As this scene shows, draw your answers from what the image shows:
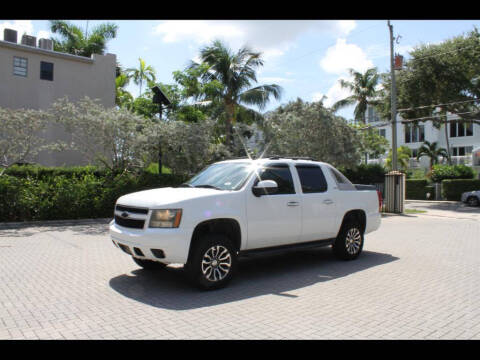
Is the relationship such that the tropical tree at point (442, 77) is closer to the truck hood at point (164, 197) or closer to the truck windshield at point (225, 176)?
the truck windshield at point (225, 176)

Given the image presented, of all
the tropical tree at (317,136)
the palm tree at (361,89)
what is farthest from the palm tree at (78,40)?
the palm tree at (361,89)

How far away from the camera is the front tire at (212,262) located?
18.8ft

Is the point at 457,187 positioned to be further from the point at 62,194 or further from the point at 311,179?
the point at 62,194

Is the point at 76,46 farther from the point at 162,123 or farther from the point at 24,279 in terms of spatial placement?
the point at 24,279

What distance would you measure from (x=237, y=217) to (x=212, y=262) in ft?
2.48

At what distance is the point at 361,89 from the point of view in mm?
46594

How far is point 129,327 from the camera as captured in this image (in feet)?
14.7

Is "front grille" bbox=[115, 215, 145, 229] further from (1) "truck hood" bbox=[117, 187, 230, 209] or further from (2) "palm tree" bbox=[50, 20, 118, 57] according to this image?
(2) "palm tree" bbox=[50, 20, 118, 57]

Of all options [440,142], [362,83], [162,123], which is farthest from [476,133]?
[162,123]

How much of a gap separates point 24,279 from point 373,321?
5.26m

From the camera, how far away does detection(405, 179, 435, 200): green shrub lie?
109ft

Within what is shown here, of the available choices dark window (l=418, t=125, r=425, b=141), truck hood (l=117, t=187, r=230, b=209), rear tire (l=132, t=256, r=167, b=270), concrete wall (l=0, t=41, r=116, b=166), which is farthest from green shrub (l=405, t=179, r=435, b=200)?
truck hood (l=117, t=187, r=230, b=209)

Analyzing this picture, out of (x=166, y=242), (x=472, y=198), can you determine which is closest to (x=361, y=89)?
(x=472, y=198)

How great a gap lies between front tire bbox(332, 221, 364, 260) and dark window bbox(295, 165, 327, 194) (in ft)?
3.35
